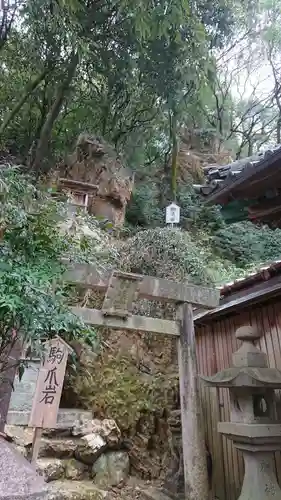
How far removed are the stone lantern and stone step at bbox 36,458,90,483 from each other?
140 inches

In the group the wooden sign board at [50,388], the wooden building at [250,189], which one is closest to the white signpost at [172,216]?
the wooden sign board at [50,388]

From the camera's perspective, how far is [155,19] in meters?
5.82

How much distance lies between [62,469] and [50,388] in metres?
1.90

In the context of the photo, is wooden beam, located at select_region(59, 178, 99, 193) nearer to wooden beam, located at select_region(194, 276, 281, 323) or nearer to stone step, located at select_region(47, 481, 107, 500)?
wooden beam, located at select_region(194, 276, 281, 323)

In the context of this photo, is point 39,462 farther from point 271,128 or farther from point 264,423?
point 271,128

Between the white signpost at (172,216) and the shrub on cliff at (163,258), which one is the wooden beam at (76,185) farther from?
the shrub on cliff at (163,258)

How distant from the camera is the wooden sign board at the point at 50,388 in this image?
187 inches

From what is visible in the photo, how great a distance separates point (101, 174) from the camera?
12836 mm

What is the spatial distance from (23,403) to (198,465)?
4.22 meters

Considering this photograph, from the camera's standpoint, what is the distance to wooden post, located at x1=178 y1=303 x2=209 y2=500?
4.47 meters

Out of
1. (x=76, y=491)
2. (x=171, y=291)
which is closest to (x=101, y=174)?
(x=171, y=291)

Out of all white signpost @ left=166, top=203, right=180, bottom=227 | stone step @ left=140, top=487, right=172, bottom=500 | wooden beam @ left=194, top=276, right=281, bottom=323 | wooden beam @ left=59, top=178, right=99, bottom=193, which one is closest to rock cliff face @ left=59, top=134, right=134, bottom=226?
wooden beam @ left=59, top=178, right=99, bottom=193

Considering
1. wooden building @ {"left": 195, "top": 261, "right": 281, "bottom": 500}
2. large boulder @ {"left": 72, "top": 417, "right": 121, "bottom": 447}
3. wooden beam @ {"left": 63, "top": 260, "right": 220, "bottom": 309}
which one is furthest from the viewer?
large boulder @ {"left": 72, "top": 417, "right": 121, "bottom": 447}

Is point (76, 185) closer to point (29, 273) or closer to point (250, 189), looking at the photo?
point (250, 189)
